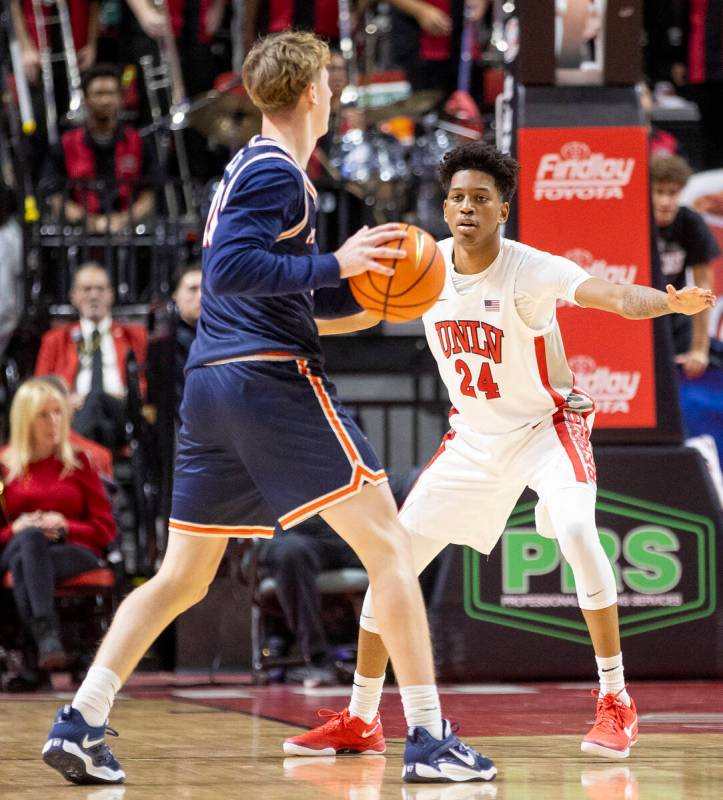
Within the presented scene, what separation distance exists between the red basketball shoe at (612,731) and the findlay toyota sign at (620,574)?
2.55m

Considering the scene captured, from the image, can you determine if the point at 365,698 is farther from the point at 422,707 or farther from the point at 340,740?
the point at 422,707

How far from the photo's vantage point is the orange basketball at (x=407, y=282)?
401 centimetres

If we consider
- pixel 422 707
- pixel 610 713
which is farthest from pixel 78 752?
pixel 610 713

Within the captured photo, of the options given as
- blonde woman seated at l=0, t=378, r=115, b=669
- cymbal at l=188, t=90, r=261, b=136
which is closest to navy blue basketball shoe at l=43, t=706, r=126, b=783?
blonde woman seated at l=0, t=378, r=115, b=669

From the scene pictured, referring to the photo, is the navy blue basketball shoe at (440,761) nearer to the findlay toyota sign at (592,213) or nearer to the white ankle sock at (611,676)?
the white ankle sock at (611,676)

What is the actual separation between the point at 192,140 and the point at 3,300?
9.61ft

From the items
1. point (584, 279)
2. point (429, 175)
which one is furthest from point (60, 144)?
point (584, 279)

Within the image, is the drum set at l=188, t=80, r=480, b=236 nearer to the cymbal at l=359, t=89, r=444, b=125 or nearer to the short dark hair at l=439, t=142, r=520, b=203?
the cymbal at l=359, t=89, r=444, b=125

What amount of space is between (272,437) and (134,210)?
7.37 m

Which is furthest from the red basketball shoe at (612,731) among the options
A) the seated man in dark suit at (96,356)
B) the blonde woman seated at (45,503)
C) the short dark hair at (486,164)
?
the seated man in dark suit at (96,356)

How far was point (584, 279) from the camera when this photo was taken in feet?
15.7

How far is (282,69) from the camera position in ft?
13.6

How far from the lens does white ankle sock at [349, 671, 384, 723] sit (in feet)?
15.4

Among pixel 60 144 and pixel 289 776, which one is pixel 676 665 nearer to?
pixel 289 776
